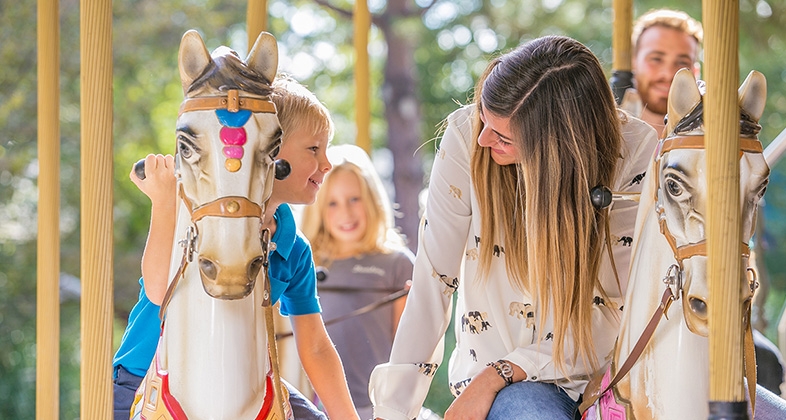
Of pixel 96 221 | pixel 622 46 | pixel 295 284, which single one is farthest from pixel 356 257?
pixel 96 221

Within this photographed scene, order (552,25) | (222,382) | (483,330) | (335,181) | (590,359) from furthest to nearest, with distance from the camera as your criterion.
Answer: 1. (552,25)
2. (335,181)
3. (483,330)
4. (590,359)
5. (222,382)

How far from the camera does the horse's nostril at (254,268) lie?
153 cm

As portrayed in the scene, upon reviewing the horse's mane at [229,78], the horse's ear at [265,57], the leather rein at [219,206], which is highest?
the horse's ear at [265,57]

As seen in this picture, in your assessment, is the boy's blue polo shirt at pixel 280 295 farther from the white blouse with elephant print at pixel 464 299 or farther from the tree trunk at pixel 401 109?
the tree trunk at pixel 401 109

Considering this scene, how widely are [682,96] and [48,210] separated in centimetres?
150

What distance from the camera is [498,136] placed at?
6.91 ft

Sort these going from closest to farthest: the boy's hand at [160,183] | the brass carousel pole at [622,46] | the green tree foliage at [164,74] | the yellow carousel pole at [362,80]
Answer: the boy's hand at [160,183], the brass carousel pole at [622,46], the yellow carousel pole at [362,80], the green tree foliage at [164,74]

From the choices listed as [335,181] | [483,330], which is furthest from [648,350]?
[335,181]

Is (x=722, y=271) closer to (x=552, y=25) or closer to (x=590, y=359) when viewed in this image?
(x=590, y=359)

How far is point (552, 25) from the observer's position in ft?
27.6

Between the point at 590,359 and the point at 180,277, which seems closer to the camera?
the point at 180,277

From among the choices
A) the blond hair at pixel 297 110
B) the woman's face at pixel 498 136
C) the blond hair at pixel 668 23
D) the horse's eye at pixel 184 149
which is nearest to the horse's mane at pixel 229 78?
the horse's eye at pixel 184 149

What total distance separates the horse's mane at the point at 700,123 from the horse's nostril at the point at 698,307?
30 cm

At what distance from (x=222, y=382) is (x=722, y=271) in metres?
0.86
